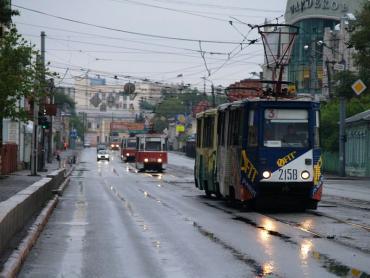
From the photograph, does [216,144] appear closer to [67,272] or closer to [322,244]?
[322,244]

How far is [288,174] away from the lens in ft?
77.7

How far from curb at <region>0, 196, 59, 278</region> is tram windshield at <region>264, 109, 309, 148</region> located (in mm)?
6498

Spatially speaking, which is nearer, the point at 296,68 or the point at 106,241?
the point at 106,241

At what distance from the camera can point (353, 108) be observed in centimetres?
7100

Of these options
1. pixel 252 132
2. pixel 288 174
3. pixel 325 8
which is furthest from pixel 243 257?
pixel 325 8

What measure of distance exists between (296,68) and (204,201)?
7797cm

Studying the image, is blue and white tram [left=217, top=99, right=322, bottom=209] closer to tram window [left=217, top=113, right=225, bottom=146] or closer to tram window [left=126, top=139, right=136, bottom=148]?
tram window [left=217, top=113, right=225, bottom=146]

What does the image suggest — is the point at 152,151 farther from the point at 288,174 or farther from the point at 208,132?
the point at 288,174

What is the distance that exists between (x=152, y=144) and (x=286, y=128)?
45.4 metres

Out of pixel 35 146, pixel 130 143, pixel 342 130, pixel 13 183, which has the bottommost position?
pixel 13 183

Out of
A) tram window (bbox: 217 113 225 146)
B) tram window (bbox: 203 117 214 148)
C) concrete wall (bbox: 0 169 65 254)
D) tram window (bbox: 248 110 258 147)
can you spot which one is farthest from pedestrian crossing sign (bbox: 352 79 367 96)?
concrete wall (bbox: 0 169 65 254)

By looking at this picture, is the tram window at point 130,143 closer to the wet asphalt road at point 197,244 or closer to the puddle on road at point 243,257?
the wet asphalt road at point 197,244

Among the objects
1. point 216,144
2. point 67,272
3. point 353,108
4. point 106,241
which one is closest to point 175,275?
point 67,272

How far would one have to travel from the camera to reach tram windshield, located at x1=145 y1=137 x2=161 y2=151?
68688 mm
